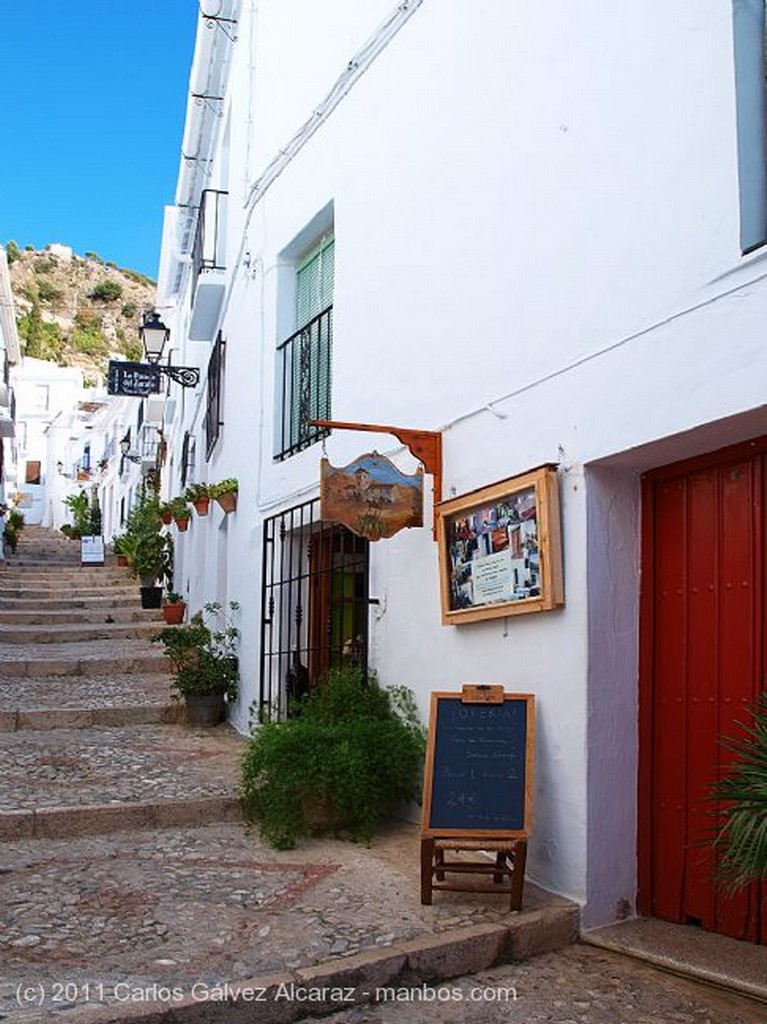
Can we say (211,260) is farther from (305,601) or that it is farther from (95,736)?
(95,736)

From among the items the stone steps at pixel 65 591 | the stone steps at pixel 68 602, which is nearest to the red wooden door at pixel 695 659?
the stone steps at pixel 68 602

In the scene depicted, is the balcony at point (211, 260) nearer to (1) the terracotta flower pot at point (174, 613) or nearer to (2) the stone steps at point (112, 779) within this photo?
(1) the terracotta flower pot at point (174, 613)

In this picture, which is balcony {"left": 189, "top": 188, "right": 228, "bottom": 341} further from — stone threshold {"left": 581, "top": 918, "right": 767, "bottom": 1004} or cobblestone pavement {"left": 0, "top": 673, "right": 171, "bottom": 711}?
stone threshold {"left": 581, "top": 918, "right": 767, "bottom": 1004}

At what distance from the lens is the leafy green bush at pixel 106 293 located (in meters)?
68.2

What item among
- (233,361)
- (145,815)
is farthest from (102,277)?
(145,815)

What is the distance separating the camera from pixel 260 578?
8.37m

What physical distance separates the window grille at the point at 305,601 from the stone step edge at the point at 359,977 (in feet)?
10.0

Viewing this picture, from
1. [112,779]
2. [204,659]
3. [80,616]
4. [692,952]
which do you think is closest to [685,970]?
→ [692,952]

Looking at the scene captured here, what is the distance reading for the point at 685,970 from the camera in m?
3.75

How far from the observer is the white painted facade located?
152 inches

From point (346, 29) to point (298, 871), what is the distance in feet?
18.5

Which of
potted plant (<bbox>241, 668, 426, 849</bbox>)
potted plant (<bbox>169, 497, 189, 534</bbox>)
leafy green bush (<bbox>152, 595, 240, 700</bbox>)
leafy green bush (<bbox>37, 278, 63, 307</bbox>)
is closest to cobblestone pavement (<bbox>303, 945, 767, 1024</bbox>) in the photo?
potted plant (<bbox>241, 668, 426, 849</bbox>)

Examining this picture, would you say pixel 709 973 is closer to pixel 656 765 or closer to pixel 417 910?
pixel 656 765

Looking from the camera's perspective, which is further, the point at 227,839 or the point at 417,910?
the point at 227,839
